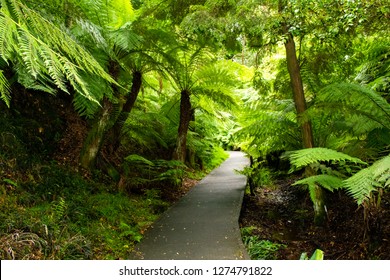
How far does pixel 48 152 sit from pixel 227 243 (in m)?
2.67

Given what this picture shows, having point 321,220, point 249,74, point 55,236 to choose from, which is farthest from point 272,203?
point 55,236

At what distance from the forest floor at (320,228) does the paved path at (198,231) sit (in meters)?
0.37

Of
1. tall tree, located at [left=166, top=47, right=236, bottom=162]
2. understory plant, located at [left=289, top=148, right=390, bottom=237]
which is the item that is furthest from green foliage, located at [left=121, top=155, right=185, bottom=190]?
understory plant, located at [left=289, top=148, right=390, bottom=237]

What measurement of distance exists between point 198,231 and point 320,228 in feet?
5.19

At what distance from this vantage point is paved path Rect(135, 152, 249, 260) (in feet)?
9.60

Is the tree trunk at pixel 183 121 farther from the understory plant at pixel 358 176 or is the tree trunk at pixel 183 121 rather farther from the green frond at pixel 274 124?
the understory plant at pixel 358 176

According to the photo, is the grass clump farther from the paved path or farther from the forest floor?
the forest floor

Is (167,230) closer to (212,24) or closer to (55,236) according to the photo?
(55,236)

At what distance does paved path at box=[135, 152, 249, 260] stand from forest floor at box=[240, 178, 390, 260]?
0.37 meters

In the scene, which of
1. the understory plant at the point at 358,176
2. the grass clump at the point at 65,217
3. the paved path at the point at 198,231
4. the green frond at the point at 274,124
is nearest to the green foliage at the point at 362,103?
the understory plant at the point at 358,176

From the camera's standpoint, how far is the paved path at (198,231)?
293 centimetres

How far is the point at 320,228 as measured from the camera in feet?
13.0

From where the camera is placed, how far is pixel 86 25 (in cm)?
266

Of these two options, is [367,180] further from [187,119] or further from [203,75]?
[187,119]
